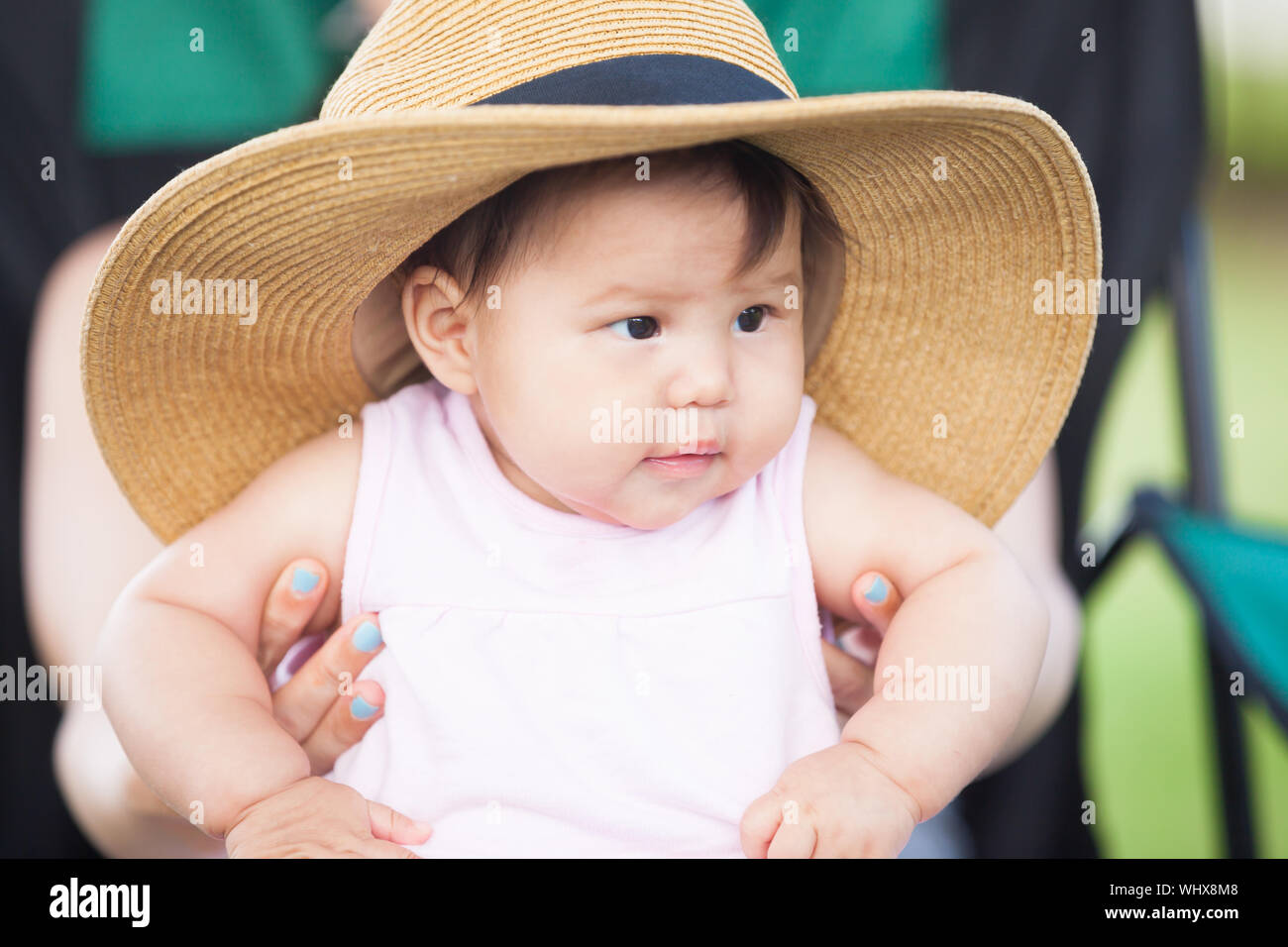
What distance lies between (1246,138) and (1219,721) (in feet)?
4.06

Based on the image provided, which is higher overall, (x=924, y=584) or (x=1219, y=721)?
(x=924, y=584)

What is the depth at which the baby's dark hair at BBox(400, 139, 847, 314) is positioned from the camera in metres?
0.89

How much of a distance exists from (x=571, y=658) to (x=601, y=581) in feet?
0.25

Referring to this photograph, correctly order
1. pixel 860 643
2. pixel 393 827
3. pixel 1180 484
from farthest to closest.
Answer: pixel 1180 484 → pixel 860 643 → pixel 393 827

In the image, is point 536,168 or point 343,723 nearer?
point 536,168

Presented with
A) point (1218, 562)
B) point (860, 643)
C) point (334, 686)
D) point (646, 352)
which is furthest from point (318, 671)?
point (1218, 562)

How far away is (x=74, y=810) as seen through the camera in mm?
1458

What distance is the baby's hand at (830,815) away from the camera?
33.9 inches

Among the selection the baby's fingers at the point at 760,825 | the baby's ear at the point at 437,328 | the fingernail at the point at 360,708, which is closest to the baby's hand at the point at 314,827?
the fingernail at the point at 360,708

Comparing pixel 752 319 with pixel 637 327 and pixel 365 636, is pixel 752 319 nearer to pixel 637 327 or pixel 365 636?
pixel 637 327

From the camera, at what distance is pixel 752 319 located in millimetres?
958

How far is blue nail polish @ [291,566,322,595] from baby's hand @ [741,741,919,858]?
44 cm
